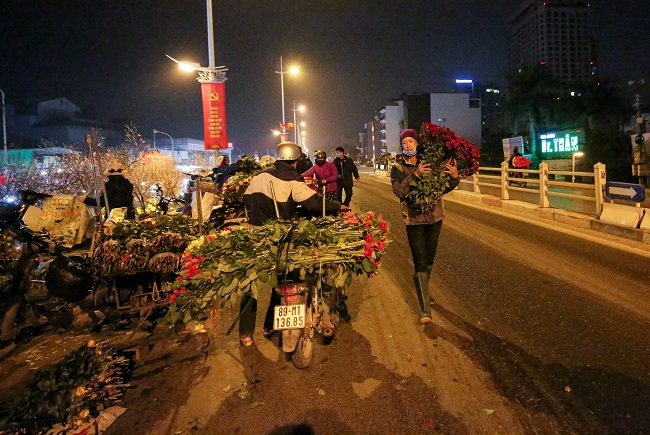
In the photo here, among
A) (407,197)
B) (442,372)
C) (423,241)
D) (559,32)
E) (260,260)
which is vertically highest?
(559,32)

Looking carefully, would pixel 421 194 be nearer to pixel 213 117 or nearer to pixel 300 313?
pixel 300 313

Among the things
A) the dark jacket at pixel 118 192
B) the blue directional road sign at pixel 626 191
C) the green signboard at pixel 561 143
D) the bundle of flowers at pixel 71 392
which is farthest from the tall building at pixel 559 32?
the bundle of flowers at pixel 71 392

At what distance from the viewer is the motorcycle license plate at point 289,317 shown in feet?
13.4

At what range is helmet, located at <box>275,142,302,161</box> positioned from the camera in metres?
4.99

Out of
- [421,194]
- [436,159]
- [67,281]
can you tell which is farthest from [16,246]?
[436,159]

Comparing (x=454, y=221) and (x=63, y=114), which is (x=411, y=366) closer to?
(x=454, y=221)

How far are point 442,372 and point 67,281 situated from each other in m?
4.14

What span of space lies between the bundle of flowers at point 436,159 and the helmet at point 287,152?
125 centimetres

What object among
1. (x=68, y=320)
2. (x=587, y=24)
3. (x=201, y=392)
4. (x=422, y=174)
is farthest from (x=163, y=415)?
(x=587, y=24)

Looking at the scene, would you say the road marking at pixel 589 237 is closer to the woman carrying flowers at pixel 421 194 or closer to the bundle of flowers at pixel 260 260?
the woman carrying flowers at pixel 421 194

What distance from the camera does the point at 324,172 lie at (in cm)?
1080

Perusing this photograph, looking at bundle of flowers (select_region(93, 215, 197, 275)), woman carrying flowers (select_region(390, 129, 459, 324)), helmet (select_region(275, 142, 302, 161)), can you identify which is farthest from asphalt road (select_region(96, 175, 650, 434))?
helmet (select_region(275, 142, 302, 161))

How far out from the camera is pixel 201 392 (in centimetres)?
400

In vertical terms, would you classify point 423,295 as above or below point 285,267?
below
